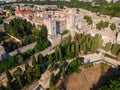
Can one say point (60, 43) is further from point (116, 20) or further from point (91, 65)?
point (116, 20)

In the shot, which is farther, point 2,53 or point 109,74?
point 2,53

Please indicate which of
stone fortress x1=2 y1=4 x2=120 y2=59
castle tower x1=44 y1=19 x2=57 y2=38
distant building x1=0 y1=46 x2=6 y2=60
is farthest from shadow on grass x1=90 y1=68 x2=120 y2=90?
distant building x1=0 y1=46 x2=6 y2=60

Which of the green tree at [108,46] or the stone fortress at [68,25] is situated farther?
the stone fortress at [68,25]

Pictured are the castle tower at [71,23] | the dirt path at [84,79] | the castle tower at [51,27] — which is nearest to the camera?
the dirt path at [84,79]

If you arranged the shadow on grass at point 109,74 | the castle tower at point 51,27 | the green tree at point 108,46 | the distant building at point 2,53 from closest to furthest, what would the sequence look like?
the shadow on grass at point 109,74
the distant building at point 2,53
the green tree at point 108,46
the castle tower at point 51,27

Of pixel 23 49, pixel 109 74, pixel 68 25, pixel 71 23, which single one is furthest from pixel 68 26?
pixel 109 74

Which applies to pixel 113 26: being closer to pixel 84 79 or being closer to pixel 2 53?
pixel 84 79

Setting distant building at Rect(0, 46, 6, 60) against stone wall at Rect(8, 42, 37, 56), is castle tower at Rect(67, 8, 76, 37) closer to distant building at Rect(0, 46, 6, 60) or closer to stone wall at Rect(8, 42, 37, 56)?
stone wall at Rect(8, 42, 37, 56)

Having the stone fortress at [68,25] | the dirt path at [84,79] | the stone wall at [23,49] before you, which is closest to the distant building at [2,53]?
the stone wall at [23,49]

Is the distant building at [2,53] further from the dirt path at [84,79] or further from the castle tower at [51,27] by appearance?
the dirt path at [84,79]

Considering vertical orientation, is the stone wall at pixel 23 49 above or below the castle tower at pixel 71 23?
below

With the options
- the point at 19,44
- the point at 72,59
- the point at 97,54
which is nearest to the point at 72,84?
the point at 72,59
